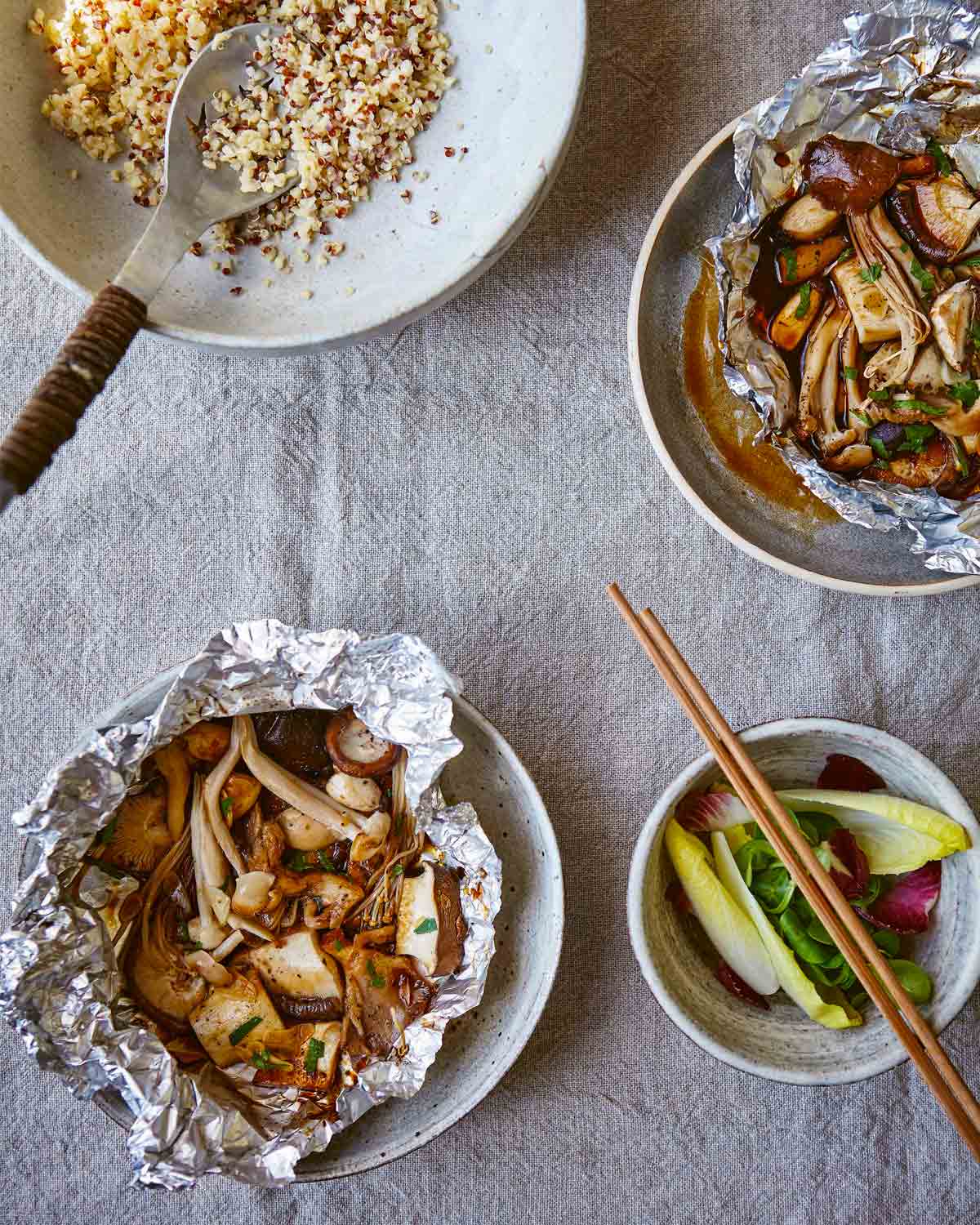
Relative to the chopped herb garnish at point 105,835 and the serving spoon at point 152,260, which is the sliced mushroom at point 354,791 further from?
the serving spoon at point 152,260

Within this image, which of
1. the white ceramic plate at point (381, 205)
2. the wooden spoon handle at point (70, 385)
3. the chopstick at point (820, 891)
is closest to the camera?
the wooden spoon handle at point (70, 385)

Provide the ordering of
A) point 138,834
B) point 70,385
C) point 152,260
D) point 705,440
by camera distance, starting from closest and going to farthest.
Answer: point 70,385 → point 152,260 → point 138,834 → point 705,440

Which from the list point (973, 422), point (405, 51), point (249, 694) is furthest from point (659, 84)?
point (249, 694)

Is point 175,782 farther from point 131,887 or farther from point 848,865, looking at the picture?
point 848,865

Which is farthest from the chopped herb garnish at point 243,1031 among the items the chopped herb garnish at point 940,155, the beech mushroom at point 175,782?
the chopped herb garnish at point 940,155

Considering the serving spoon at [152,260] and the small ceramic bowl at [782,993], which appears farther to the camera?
the small ceramic bowl at [782,993]

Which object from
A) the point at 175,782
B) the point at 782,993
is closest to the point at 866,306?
the point at 782,993

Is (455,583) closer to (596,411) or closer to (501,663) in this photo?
(501,663)
